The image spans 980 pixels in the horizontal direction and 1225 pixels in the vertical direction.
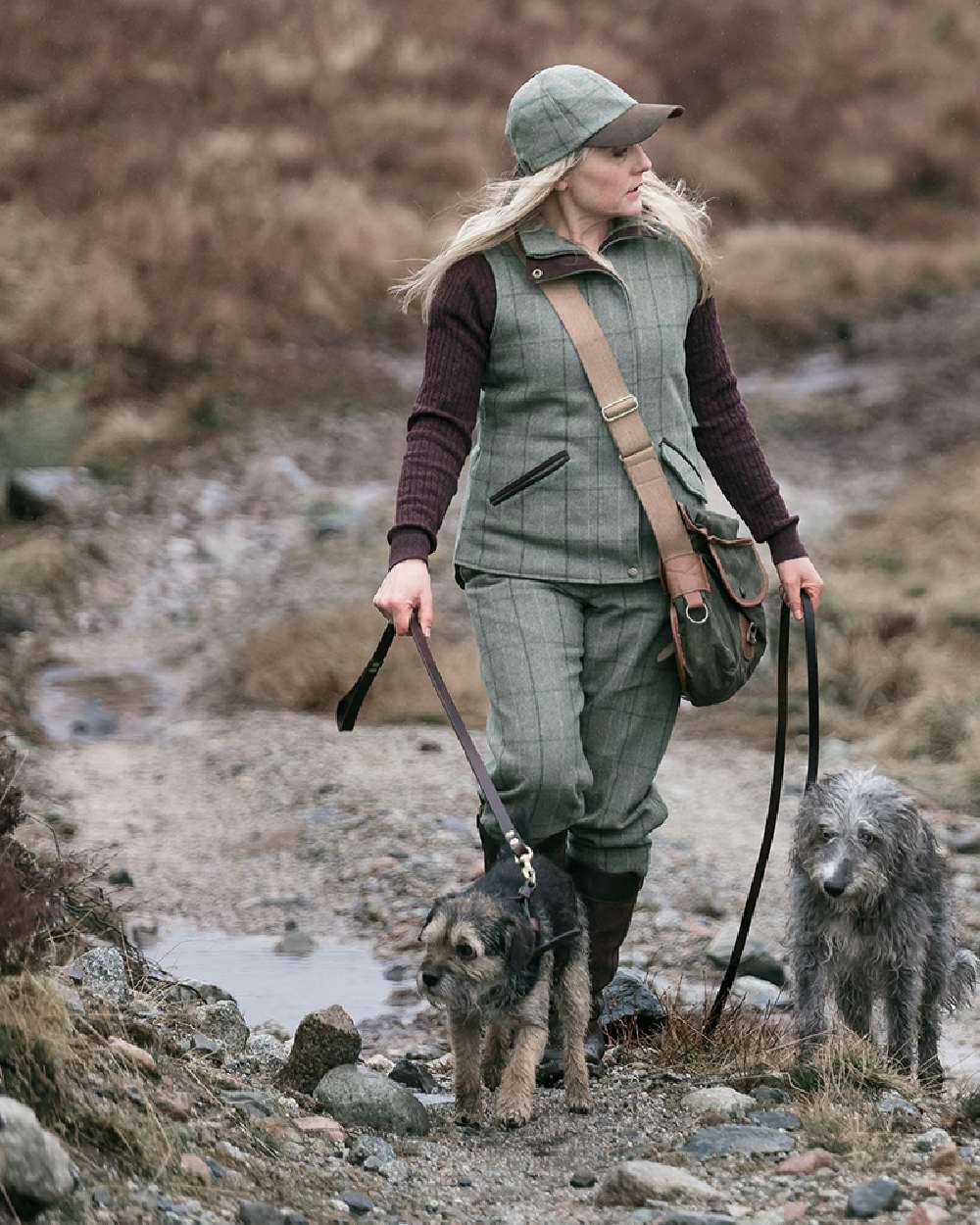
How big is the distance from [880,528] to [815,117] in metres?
14.1

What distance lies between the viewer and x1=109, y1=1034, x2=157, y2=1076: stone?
Answer: 4.19 metres

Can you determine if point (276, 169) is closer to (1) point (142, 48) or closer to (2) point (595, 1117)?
(1) point (142, 48)

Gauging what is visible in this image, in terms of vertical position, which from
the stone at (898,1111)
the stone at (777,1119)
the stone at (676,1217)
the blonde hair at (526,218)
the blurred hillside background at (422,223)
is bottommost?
the stone at (676,1217)

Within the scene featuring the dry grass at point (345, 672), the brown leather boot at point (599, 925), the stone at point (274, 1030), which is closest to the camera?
the brown leather boot at point (599, 925)

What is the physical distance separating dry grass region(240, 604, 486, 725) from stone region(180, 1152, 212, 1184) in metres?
7.04

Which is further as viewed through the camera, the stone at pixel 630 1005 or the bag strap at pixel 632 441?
the stone at pixel 630 1005

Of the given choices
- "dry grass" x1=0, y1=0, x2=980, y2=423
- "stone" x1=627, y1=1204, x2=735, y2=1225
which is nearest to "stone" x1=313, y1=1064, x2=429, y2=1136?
"stone" x1=627, y1=1204, x2=735, y2=1225

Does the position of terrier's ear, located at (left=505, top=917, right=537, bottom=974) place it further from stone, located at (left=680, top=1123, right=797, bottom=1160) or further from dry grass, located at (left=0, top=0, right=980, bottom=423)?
dry grass, located at (left=0, top=0, right=980, bottom=423)

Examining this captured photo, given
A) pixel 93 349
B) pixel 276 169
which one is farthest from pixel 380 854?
pixel 276 169

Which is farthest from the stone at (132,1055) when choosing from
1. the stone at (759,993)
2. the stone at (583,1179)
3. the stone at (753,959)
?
the stone at (753,959)

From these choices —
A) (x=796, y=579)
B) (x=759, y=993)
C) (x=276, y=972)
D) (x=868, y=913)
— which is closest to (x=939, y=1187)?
(x=868, y=913)

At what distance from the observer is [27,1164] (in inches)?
130

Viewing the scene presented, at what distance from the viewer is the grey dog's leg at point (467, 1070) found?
477 cm

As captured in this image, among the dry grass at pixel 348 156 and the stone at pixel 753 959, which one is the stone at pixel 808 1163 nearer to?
the stone at pixel 753 959
